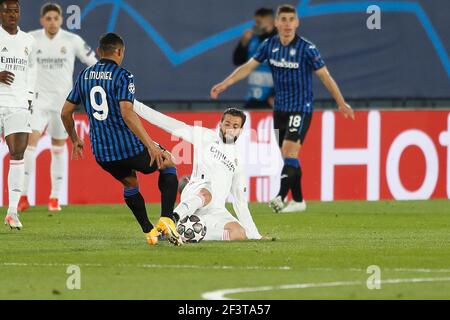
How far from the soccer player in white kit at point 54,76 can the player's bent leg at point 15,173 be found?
2725 mm

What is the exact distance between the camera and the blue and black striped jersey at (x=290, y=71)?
57.1 ft

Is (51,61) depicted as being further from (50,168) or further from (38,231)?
(38,231)

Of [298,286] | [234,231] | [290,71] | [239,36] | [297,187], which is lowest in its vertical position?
[298,286]

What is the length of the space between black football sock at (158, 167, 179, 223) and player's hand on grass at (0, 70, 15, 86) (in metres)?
2.68

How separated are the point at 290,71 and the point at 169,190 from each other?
17.0ft

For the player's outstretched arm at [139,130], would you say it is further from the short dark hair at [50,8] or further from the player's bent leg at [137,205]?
the short dark hair at [50,8]

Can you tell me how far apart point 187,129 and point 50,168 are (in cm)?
512

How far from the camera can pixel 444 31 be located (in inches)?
816

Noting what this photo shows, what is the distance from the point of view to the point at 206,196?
13242 millimetres

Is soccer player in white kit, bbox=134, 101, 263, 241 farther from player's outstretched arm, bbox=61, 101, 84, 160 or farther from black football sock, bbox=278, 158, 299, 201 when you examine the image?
black football sock, bbox=278, 158, 299, 201

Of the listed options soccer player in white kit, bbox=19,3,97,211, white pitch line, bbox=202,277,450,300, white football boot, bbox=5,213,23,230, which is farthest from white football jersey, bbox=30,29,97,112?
white pitch line, bbox=202,277,450,300

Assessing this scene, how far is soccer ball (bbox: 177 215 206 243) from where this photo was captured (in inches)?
509

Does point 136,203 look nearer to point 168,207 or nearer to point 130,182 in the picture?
point 130,182

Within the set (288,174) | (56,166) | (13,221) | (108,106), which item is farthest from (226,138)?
(56,166)
